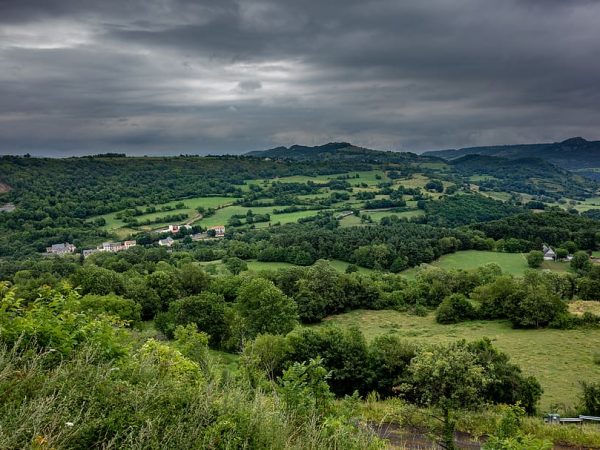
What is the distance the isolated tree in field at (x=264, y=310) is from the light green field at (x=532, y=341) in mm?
10985

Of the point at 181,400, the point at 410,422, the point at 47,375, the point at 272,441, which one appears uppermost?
the point at 47,375

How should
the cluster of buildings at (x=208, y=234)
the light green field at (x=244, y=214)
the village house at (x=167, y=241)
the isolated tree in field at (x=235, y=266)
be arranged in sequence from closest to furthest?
1. the isolated tree in field at (x=235, y=266)
2. the village house at (x=167, y=241)
3. the cluster of buildings at (x=208, y=234)
4. the light green field at (x=244, y=214)

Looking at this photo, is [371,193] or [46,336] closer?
[46,336]

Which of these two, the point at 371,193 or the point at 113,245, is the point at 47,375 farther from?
the point at 371,193

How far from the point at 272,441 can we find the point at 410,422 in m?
15.8

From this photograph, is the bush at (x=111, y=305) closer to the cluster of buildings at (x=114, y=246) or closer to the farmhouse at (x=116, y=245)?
the cluster of buildings at (x=114, y=246)

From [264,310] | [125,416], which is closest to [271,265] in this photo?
[264,310]

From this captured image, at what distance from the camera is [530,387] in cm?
2642

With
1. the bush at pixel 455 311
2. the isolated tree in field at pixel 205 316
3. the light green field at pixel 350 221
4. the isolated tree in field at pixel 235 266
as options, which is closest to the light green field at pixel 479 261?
the bush at pixel 455 311

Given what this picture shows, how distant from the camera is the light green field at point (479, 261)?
251ft

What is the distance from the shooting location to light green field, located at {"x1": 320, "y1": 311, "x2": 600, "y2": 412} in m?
31.5

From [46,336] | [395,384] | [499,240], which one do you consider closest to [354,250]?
[499,240]

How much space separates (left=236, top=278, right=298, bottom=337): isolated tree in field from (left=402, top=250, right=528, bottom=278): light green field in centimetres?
4272

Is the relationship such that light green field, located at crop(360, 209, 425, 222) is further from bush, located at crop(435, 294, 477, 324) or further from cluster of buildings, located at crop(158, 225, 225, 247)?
bush, located at crop(435, 294, 477, 324)
